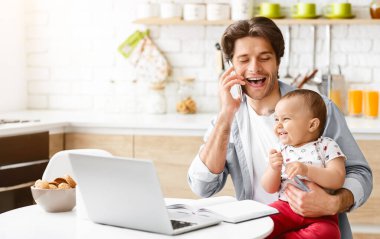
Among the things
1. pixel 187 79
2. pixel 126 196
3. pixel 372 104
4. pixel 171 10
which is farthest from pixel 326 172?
pixel 171 10

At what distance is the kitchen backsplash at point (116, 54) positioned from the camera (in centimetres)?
450

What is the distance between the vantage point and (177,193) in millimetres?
3957

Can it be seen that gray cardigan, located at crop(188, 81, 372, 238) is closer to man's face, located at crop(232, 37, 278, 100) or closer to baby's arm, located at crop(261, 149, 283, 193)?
man's face, located at crop(232, 37, 278, 100)

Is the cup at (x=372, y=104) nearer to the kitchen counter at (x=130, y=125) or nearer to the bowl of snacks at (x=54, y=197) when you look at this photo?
the kitchen counter at (x=130, y=125)

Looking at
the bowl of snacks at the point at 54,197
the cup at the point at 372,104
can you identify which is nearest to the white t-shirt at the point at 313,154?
the bowl of snacks at the point at 54,197

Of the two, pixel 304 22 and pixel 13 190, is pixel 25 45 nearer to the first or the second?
pixel 13 190

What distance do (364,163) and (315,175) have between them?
1.00 ft

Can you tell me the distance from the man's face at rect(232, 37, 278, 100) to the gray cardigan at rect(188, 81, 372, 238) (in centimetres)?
10

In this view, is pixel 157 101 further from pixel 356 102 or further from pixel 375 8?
pixel 375 8

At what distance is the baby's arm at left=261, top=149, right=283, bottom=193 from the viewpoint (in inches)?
86.3

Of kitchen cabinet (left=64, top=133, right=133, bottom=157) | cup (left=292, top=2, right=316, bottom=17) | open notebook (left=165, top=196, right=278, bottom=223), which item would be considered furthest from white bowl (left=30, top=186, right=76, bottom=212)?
cup (left=292, top=2, right=316, bottom=17)

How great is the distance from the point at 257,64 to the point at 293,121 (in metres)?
0.33

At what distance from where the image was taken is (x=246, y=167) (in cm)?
260

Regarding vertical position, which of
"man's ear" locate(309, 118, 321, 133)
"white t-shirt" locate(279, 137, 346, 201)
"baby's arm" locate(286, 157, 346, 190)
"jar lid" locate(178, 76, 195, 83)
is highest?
"jar lid" locate(178, 76, 195, 83)
